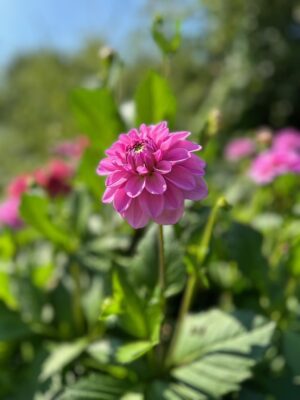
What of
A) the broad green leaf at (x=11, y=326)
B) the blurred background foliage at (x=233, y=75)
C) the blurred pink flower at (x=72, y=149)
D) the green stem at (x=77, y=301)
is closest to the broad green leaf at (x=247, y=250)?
the green stem at (x=77, y=301)

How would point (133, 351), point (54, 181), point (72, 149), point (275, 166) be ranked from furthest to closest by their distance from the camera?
point (72, 149) < point (54, 181) < point (275, 166) < point (133, 351)

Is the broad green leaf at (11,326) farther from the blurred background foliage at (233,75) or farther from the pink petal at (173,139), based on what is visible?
the blurred background foliage at (233,75)

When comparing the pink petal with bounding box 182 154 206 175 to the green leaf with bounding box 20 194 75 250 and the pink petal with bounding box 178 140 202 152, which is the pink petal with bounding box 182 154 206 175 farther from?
the green leaf with bounding box 20 194 75 250

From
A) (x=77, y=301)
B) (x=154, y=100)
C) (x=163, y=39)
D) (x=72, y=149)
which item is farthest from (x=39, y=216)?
(x=72, y=149)

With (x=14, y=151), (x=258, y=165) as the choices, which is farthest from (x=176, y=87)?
(x=258, y=165)

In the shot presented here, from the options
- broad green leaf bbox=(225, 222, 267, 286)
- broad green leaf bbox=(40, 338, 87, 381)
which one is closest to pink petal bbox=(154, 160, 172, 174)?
broad green leaf bbox=(225, 222, 267, 286)

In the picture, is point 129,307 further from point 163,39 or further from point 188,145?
point 163,39

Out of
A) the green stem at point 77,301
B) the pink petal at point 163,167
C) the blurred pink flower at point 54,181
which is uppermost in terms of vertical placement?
the blurred pink flower at point 54,181
